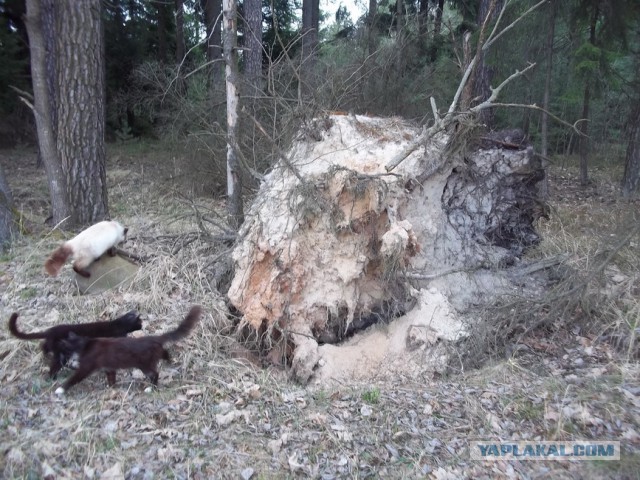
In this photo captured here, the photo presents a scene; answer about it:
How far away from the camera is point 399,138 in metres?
5.55

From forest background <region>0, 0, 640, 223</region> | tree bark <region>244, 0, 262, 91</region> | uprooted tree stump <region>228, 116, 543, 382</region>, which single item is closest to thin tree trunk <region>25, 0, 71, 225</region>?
forest background <region>0, 0, 640, 223</region>

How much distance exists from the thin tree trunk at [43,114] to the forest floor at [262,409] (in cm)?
148

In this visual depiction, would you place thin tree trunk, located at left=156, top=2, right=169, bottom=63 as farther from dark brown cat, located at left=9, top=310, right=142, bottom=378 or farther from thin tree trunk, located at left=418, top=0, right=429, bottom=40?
dark brown cat, located at left=9, top=310, right=142, bottom=378

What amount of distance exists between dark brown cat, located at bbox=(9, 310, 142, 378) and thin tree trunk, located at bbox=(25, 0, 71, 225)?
329cm

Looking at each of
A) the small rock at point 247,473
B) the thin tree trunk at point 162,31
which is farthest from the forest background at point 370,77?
the small rock at point 247,473

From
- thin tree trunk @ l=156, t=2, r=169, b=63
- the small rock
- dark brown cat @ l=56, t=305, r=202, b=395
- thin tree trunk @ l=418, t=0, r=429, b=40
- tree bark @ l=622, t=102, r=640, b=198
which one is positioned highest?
thin tree trunk @ l=156, t=2, r=169, b=63

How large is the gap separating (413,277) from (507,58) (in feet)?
22.5

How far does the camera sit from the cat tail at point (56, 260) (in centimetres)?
438

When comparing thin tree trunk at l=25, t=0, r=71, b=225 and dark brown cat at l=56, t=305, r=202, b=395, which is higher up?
thin tree trunk at l=25, t=0, r=71, b=225

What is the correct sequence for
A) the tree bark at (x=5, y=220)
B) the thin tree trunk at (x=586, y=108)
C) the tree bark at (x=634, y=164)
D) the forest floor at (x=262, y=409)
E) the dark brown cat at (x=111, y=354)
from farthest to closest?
the tree bark at (x=634, y=164) < the thin tree trunk at (x=586, y=108) < the tree bark at (x=5, y=220) < the dark brown cat at (x=111, y=354) < the forest floor at (x=262, y=409)

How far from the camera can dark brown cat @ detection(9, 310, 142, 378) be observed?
3.47m

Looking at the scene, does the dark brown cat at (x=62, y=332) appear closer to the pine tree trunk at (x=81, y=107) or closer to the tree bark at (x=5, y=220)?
the tree bark at (x=5, y=220)

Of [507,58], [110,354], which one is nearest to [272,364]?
[110,354]

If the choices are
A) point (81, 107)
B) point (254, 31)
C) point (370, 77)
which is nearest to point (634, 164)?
point (370, 77)
